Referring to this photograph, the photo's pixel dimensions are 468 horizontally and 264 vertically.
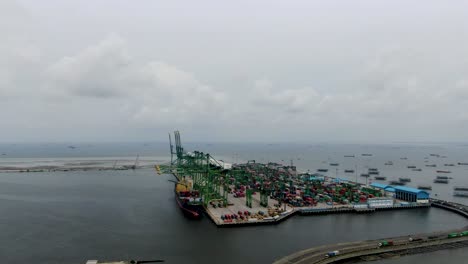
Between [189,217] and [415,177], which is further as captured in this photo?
[415,177]

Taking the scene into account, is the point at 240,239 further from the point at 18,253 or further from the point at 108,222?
the point at 18,253

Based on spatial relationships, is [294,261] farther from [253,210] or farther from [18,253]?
[18,253]

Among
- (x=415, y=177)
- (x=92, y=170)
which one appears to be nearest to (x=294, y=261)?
(x=415, y=177)

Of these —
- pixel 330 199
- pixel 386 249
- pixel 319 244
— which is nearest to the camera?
pixel 386 249

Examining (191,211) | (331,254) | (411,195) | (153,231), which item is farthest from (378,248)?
(411,195)

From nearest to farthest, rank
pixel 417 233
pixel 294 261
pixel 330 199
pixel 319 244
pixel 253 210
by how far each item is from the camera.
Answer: pixel 294 261
pixel 319 244
pixel 417 233
pixel 253 210
pixel 330 199

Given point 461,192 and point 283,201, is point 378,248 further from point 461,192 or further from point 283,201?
point 461,192

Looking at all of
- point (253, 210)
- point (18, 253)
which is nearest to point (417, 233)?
point (253, 210)
